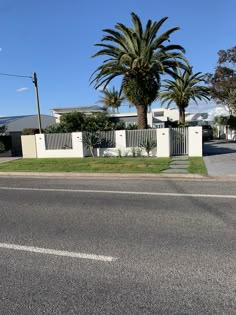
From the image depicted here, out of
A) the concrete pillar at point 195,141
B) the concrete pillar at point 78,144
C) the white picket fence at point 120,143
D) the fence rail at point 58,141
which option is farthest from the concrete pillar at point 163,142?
the fence rail at point 58,141

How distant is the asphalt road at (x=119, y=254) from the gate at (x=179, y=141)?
36.3ft

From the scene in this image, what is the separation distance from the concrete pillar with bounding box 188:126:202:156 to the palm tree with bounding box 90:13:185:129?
134 inches

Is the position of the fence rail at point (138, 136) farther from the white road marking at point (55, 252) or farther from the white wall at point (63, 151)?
the white road marking at point (55, 252)

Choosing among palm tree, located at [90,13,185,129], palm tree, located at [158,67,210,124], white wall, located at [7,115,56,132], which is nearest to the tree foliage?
palm tree, located at [158,67,210,124]

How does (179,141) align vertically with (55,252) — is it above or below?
above

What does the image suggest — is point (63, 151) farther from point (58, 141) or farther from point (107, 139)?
point (107, 139)

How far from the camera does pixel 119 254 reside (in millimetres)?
4738

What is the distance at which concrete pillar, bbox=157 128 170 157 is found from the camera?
19.4 metres

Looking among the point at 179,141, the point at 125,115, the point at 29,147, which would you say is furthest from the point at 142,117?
the point at 125,115

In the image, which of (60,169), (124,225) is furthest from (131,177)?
(124,225)

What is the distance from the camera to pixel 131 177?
42.1 ft

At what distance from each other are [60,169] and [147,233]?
407 inches

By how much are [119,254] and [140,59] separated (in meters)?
17.3

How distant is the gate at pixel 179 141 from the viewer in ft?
64.7
